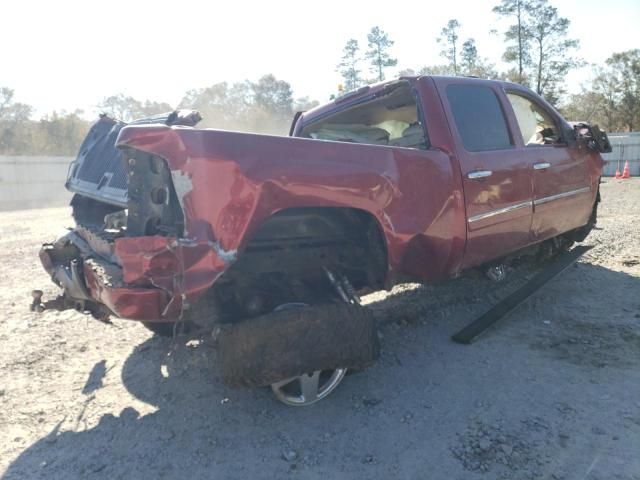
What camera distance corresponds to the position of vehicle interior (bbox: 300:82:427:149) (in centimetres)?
382

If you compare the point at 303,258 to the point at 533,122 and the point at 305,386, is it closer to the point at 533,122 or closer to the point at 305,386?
the point at 305,386

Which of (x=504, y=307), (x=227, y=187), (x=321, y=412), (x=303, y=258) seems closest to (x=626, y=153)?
(x=504, y=307)

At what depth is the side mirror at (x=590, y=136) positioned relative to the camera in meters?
4.83

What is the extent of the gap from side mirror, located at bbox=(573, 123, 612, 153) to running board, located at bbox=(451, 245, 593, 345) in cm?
115

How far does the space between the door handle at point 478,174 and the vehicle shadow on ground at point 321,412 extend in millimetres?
1240

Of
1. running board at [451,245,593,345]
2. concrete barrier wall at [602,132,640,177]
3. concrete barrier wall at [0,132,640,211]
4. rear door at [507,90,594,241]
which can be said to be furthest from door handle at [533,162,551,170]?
concrete barrier wall at [602,132,640,177]

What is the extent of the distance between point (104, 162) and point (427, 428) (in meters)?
3.00

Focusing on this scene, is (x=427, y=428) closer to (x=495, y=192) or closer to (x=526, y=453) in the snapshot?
(x=526, y=453)

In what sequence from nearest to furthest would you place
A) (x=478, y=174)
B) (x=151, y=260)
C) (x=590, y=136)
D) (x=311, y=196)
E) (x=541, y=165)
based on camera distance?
(x=151, y=260) → (x=311, y=196) → (x=478, y=174) → (x=541, y=165) → (x=590, y=136)

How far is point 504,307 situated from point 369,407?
5.75 ft

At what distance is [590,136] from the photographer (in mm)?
4875

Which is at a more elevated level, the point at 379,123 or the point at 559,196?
the point at 379,123

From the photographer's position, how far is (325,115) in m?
4.58

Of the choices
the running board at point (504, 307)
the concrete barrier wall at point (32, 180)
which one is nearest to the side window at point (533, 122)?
the running board at point (504, 307)
